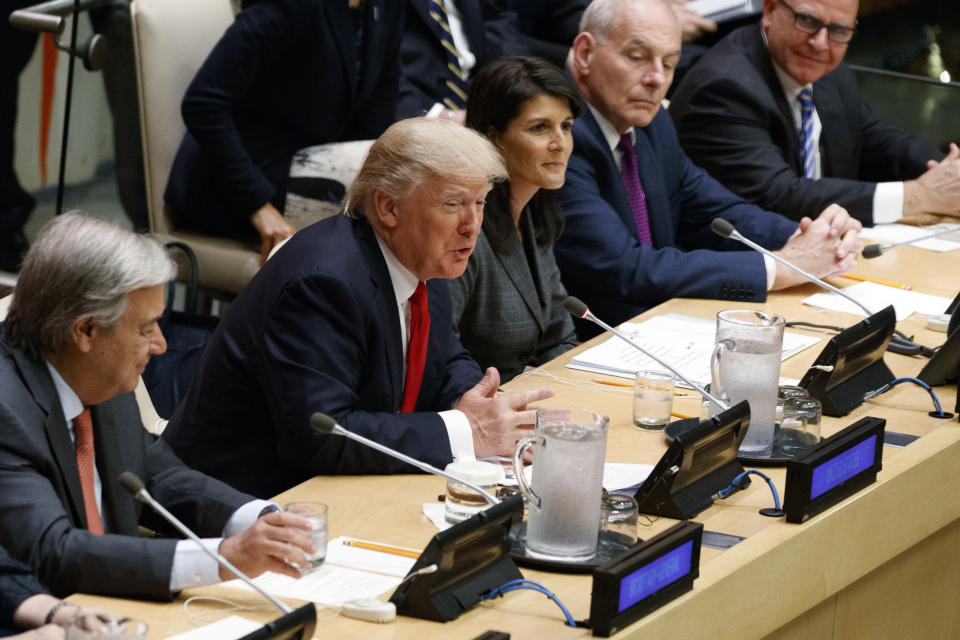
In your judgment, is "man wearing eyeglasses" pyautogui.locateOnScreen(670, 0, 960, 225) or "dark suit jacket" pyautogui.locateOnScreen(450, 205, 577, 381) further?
"man wearing eyeglasses" pyautogui.locateOnScreen(670, 0, 960, 225)

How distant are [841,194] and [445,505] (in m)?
Result: 2.36

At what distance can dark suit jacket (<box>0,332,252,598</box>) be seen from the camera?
1.70 m

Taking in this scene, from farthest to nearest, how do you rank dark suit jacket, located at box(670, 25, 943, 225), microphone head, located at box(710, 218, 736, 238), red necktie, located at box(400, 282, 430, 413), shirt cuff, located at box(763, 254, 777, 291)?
dark suit jacket, located at box(670, 25, 943, 225)
shirt cuff, located at box(763, 254, 777, 291)
microphone head, located at box(710, 218, 736, 238)
red necktie, located at box(400, 282, 430, 413)

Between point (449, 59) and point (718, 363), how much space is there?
2.40m

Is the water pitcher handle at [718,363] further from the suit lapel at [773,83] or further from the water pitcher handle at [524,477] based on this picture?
the suit lapel at [773,83]

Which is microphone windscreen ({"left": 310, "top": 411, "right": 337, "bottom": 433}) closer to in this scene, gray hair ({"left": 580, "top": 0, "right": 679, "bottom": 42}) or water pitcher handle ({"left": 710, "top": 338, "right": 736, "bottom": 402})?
water pitcher handle ({"left": 710, "top": 338, "right": 736, "bottom": 402})

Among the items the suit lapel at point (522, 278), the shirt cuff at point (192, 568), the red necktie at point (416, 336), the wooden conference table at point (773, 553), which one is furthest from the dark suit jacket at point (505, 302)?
the shirt cuff at point (192, 568)

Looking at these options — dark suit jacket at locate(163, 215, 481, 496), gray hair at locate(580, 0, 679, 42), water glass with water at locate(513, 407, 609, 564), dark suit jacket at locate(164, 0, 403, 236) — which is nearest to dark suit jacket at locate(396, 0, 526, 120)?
dark suit jacket at locate(164, 0, 403, 236)

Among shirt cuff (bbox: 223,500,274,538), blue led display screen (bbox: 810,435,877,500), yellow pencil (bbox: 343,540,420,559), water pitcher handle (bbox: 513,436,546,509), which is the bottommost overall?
shirt cuff (bbox: 223,500,274,538)

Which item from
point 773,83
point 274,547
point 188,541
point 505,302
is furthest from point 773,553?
point 773,83

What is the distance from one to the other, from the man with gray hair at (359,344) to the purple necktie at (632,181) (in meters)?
1.21

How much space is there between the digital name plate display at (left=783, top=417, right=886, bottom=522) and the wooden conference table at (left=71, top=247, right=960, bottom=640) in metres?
0.02

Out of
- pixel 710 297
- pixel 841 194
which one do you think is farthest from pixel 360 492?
pixel 841 194

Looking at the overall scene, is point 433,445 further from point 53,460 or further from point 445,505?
point 53,460
